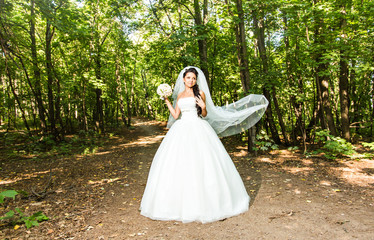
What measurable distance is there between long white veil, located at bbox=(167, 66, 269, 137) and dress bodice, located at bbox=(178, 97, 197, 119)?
0.43 meters

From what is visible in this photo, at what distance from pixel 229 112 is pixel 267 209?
2194mm

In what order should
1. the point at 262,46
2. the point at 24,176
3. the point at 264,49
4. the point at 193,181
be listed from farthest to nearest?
the point at 262,46, the point at 264,49, the point at 24,176, the point at 193,181

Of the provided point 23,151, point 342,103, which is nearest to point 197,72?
point 342,103

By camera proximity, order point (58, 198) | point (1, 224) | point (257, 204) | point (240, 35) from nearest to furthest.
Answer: point (1, 224)
point (257, 204)
point (58, 198)
point (240, 35)

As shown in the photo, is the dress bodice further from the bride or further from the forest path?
the forest path

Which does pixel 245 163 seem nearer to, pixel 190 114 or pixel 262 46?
pixel 190 114

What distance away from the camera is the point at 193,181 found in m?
3.74

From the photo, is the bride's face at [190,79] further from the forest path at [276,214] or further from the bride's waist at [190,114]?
the forest path at [276,214]

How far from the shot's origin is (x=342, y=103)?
8.78 metres

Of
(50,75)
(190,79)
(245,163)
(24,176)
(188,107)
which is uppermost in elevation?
(50,75)

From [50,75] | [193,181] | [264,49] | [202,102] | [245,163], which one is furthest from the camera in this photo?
[50,75]

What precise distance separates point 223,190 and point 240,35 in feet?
21.8

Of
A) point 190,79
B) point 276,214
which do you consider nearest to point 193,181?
point 276,214

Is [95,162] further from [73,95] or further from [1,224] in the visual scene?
[73,95]
